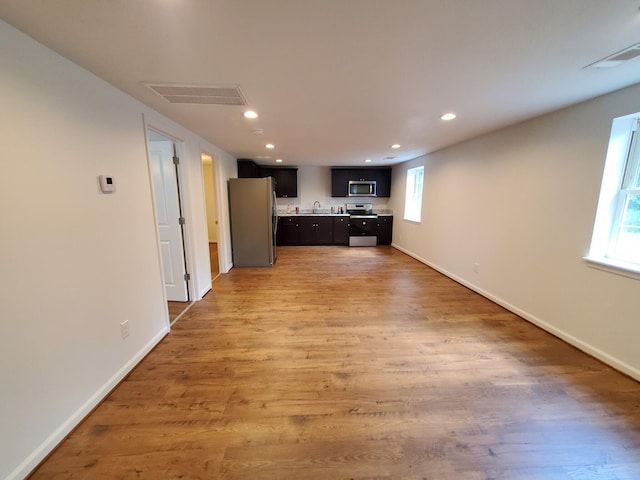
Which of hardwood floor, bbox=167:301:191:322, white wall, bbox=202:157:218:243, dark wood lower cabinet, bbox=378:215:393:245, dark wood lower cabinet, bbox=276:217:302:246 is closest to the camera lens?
hardwood floor, bbox=167:301:191:322

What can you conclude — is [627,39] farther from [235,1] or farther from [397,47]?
[235,1]

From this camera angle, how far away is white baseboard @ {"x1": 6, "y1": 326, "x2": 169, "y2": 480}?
4.08 feet

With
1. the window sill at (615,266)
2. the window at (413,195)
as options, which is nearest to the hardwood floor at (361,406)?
the window sill at (615,266)

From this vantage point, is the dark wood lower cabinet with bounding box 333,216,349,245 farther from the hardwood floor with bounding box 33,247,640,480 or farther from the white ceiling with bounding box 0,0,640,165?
the white ceiling with bounding box 0,0,640,165

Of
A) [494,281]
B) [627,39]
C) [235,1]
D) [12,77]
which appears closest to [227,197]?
[12,77]

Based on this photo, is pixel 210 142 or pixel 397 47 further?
pixel 210 142

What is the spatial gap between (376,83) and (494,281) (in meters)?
2.92

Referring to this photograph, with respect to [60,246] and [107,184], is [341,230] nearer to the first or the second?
[107,184]

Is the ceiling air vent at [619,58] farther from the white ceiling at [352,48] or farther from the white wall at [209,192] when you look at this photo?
→ the white wall at [209,192]

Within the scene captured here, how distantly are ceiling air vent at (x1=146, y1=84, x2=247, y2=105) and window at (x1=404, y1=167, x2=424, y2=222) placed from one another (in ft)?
14.8

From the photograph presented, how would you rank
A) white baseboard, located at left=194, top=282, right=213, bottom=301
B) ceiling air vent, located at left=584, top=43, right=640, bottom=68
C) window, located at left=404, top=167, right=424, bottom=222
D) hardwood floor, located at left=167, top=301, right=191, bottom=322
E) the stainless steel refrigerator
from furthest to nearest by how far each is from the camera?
A: 1. window, located at left=404, top=167, right=424, bottom=222
2. the stainless steel refrigerator
3. white baseboard, located at left=194, top=282, right=213, bottom=301
4. hardwood floor, located at left=167, top=301, right=191, bottom=322
5. ceiling air vent, located at left=584, top=43, right=640, bottom=68

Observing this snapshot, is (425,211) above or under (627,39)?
under

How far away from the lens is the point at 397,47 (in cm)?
141

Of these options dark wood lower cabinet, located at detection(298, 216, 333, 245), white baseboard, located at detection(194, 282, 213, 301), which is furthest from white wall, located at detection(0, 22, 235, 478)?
dark wood lower cabinet, located at detection(298, 216, 333, 245)
